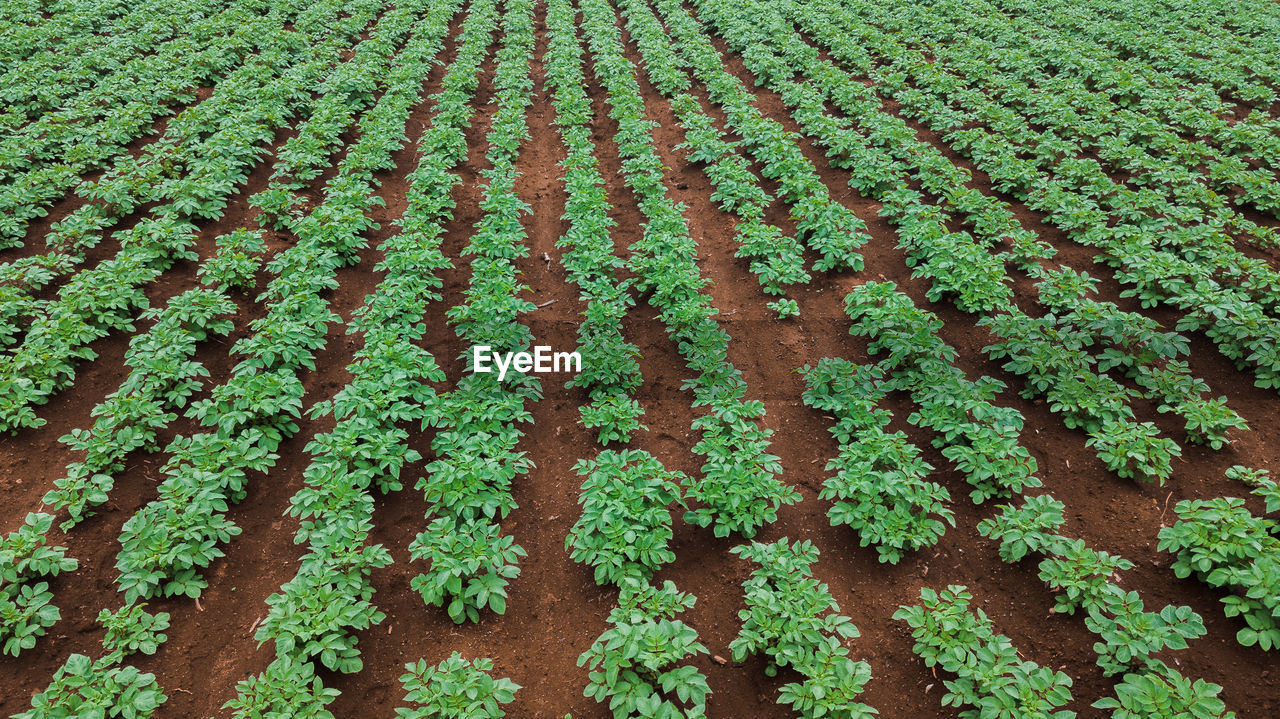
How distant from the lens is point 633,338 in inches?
287

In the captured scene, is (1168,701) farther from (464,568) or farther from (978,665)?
(464,568)

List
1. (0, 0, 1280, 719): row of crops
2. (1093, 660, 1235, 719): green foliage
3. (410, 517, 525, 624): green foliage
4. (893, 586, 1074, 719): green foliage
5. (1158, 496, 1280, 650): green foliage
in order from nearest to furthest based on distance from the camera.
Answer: (1093, 660, 1235, 719): green foliage, (893, 586, 1074, 719): green foliage, (1158, 496, 1280, 650): green foliage, (0, 0, 1280, 719): row of crops, (410, 517, 525, 624): green foliage

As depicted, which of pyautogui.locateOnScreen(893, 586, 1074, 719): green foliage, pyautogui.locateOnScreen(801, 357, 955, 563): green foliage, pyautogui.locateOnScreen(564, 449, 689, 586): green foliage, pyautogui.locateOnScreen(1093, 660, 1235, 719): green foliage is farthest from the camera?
pyautogui.locateOnScreen(801, 357, 955, 563): green foliage

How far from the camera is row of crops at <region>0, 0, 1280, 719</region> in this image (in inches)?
159

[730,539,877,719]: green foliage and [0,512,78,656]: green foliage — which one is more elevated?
[0,512,78,656]: green foliage

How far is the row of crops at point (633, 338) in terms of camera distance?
4.03m

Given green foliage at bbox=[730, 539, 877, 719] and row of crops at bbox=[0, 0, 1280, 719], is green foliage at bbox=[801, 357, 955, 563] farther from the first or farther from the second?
green foliage at bbox=[730, 539, 877, 719]

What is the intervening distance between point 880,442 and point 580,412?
9.30 ft

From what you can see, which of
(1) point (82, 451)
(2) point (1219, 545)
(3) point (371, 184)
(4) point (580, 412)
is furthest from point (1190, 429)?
(3) point (371, 184)

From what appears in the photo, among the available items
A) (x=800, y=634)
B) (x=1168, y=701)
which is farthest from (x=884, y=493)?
(x=1168, y=701)

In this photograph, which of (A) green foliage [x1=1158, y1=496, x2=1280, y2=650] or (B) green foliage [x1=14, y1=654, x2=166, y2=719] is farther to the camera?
(A) green foliage [x1=1158, y1=496, x2=1280, y2=650]

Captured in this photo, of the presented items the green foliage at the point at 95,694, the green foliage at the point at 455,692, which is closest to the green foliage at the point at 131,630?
the green foliage at the point at 95,694

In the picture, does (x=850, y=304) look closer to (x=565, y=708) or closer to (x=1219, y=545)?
(x=1219, y=545)

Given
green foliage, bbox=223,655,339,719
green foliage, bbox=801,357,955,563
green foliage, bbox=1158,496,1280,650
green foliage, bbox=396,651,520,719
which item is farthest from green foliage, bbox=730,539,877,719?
green foliage, bbox=223,655,339,719
